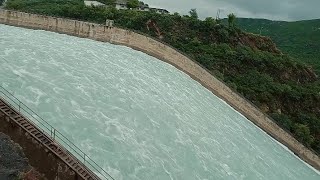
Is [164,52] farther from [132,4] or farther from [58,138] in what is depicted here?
[58,138]

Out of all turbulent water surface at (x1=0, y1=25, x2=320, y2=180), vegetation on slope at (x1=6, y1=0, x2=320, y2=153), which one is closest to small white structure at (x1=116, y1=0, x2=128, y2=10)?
vegetation on slope at (x1=6, y1=0, x2=320, y2=153)

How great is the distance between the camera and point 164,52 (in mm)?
33719

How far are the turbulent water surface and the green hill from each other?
108ft

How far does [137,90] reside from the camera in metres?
25.0

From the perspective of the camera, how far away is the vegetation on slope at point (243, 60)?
114ft

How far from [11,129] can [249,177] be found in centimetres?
→ 1261

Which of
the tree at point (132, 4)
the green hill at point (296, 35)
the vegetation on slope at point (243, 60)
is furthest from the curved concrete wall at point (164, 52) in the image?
the green hill at point (296, 35)

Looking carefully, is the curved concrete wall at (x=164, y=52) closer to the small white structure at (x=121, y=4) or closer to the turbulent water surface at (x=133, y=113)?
the turbulent water surface at (x=133, y=113)

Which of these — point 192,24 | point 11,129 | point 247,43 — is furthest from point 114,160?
point 247,43

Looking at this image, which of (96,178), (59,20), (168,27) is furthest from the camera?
(168,27)

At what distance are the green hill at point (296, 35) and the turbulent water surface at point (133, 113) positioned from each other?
108 feet

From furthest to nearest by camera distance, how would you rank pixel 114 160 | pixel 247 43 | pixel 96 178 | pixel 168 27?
pixel 247 43, pixel 168 27, pixel 114 160, pixel 96 178

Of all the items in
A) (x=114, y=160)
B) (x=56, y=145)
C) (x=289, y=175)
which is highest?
(x=56, y=145)

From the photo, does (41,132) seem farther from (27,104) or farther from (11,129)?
(27,104)
